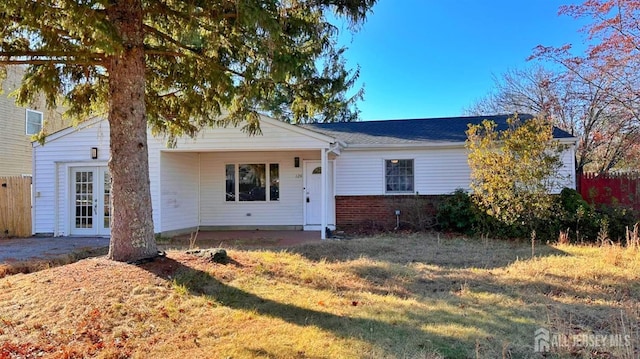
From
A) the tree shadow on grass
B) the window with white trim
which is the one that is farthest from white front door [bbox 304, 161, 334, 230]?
the window with white trim

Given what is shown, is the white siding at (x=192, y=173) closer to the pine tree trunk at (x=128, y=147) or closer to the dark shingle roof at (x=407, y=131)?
the dark shingle roof at (x=407, y=131)

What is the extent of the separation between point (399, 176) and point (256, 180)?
4.70 m

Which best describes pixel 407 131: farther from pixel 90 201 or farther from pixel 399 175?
pixel 90 201

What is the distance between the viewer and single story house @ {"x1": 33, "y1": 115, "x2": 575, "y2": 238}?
37.1 feet

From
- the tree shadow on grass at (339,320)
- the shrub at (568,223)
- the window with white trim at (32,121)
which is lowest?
the tree shadow on grass at (339,320)

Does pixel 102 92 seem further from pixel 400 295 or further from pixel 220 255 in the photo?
pixel 400 295

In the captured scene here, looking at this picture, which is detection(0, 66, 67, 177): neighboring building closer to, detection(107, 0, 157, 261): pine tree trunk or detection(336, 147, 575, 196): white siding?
detection(336, 147, 575, 196): white siding

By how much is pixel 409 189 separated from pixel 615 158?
9.12 metres

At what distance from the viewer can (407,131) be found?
13.9 m

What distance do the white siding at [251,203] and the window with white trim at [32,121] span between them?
386 inches

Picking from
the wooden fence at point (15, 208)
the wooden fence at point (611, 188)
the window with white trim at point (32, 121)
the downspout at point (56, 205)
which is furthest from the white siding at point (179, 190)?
the wooden fence at point (611, 188)

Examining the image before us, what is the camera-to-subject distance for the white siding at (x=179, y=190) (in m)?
11.1

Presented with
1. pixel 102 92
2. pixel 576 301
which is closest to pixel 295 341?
pixel 576 301

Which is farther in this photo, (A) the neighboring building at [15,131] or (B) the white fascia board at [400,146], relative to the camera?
(A) the neighboring building at [15,131]
